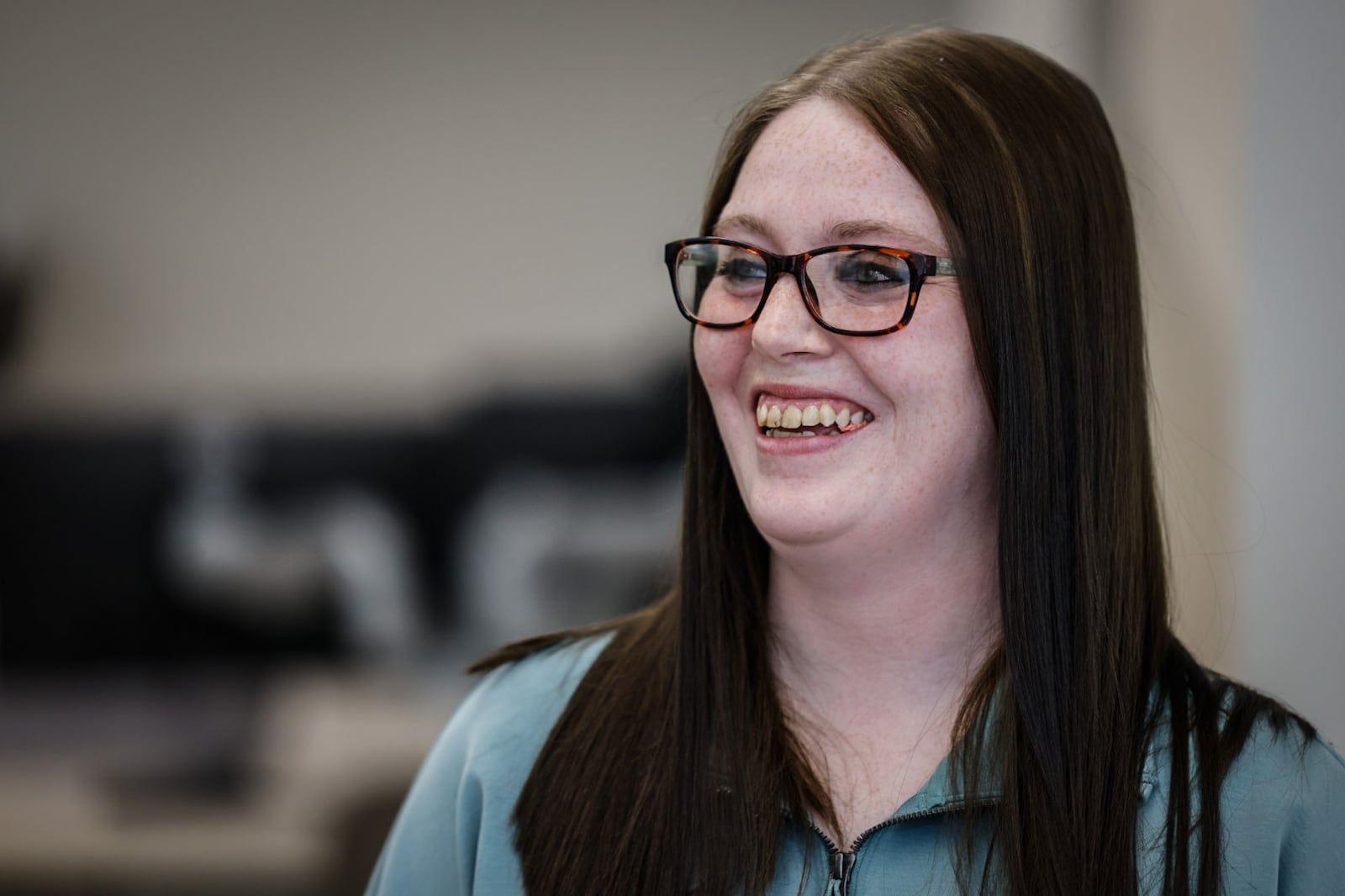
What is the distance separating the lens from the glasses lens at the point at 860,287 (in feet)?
3.92

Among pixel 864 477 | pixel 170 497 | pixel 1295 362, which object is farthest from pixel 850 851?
pixel 170 497

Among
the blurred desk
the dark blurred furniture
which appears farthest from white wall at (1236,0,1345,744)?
the dark blurred furniture

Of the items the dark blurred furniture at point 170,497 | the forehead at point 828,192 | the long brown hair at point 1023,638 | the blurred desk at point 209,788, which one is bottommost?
the blurred desk at point 209,788

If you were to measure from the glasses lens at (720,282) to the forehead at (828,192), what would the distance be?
0.08 ft

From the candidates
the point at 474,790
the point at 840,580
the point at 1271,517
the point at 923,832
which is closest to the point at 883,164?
the point at 840,580

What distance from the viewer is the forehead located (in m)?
1.20

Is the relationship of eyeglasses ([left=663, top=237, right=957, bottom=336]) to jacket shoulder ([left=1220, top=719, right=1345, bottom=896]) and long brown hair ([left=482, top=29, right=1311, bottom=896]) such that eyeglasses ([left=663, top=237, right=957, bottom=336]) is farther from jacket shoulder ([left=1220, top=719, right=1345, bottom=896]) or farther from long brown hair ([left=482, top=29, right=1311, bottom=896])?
jacket shoulder ([left=1220, top=719, right=1345, bottom=896])

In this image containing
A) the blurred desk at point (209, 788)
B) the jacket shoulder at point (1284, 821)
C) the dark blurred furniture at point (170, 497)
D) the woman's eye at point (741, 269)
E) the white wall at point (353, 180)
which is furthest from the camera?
the white wall at point (353, 180)

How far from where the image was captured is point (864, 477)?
1212 millimetres

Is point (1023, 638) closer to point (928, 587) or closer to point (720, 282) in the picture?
point (928, 587)

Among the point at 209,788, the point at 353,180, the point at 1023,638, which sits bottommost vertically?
the point at 209,788

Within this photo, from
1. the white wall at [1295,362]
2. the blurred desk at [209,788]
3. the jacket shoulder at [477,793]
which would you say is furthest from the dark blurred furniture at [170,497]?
the jacket shoulder at [477,793]

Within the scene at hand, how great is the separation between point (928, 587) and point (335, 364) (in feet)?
13.3

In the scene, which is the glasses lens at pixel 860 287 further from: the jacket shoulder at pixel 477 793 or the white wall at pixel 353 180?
the white wall at pixel 353 180
